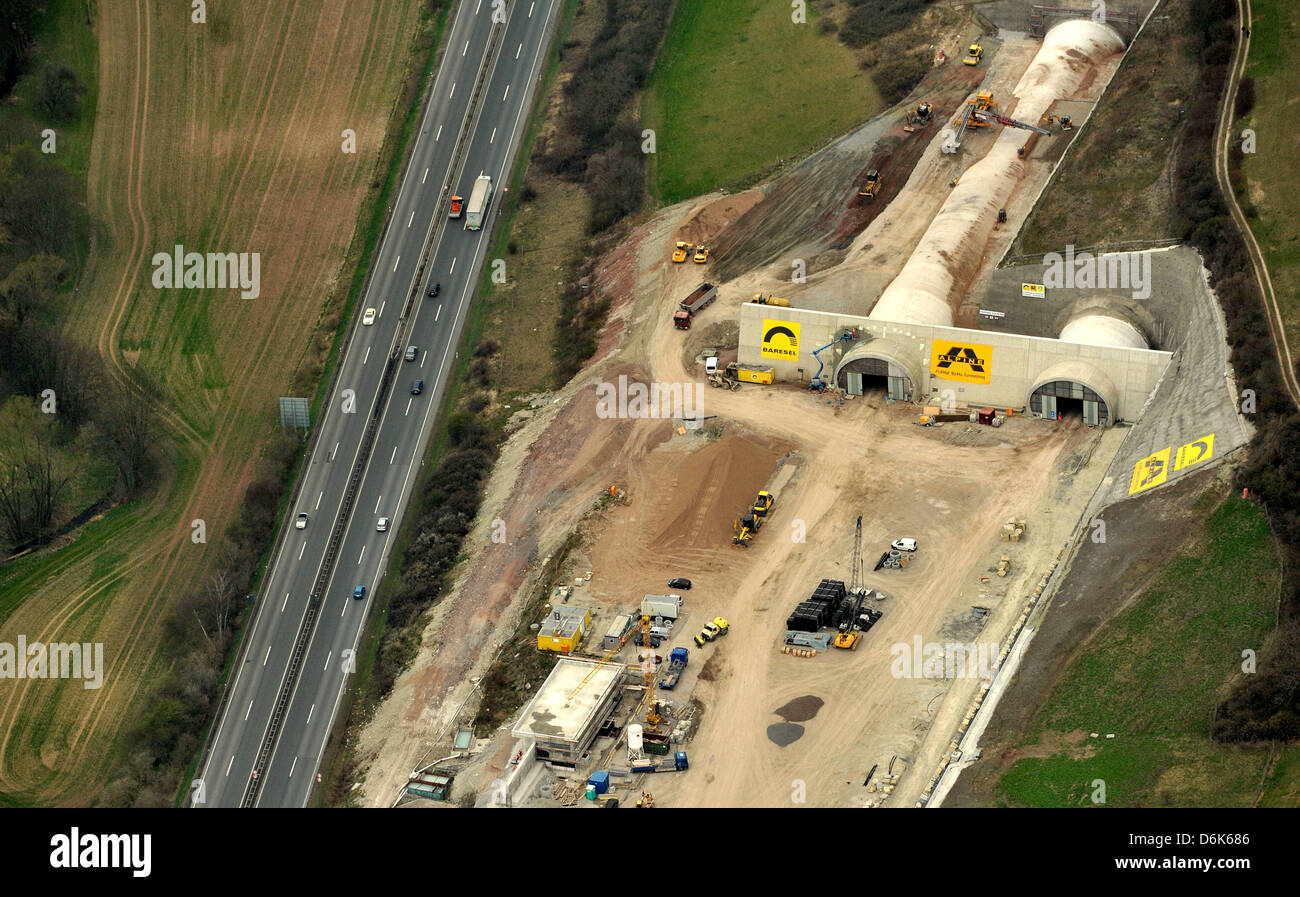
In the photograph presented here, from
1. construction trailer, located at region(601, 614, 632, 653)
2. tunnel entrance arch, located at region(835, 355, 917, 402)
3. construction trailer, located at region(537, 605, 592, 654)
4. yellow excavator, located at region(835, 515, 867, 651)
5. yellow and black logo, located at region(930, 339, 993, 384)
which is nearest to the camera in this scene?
yellow excavator, located at region(835, 515, 867, 651)

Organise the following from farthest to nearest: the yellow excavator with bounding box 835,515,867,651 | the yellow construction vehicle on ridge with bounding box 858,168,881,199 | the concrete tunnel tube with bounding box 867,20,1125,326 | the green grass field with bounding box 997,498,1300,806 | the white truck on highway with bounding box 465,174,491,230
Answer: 1. the white truck on highway with bounding box 465,174,491,230
2. the yellow construction vehicle on ridge with bounding box 858,168,881,199
3. the concrete tunnel tube with bounding box 867,20,1125,326
4. the yellow excavator with bounding box 835,515,867,651
5. the green grass field with bounding box 997,498,1300,806

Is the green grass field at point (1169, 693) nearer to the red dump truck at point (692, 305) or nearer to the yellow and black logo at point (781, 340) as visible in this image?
the yellow and black logo at point (781, 340)

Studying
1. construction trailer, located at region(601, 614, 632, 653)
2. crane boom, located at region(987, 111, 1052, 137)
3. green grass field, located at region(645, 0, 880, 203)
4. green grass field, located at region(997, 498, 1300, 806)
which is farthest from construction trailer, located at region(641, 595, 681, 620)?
crane boom, located at region(987, 111, 1052, 137)

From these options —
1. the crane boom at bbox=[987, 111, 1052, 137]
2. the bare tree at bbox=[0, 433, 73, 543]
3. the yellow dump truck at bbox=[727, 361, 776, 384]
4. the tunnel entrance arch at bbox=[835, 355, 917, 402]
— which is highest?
the crane boom at bbox=[987, 111, 1052, 137]

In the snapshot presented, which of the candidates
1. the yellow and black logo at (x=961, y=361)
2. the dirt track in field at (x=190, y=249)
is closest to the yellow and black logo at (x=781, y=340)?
the yellow and black logo at (x=961, y=361)

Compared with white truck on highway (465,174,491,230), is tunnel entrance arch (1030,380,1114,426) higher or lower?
lower

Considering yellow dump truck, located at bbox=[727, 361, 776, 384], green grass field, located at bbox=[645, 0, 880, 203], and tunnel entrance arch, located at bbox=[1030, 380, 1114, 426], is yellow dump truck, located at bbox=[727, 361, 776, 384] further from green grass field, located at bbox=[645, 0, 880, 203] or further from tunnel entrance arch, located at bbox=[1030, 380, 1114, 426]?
green grass field, located at bbox=[645, 0, 880, 203]

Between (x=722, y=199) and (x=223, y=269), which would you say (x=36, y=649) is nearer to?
(x=223, y=269)
